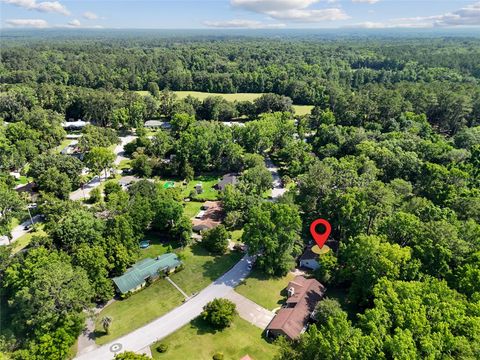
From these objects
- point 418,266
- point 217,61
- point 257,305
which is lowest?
point 257,305

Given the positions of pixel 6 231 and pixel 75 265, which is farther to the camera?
pixel 6 231

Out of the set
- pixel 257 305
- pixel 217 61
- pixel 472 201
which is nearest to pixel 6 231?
pixel 257 305

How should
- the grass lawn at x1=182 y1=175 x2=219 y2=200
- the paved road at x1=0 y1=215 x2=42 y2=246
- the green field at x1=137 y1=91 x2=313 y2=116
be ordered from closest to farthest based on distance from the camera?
1. the paved road at x1=0 y1=215 x2=42 y2=246
2. the grass lawn at x1=182 y1=175 x2=219 y2=200
3. the green field at x1=137 y1=91 x2=313 y2=116

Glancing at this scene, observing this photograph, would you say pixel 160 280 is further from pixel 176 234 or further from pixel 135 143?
pixel 135 143

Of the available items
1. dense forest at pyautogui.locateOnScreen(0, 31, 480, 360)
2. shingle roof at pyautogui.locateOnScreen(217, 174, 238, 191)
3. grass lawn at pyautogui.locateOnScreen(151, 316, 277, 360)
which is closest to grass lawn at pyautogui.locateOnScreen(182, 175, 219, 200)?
shingle roof at pyautogui.locateOnScreen(217, 174, 238, 191)

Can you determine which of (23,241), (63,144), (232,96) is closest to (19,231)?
(23,241)

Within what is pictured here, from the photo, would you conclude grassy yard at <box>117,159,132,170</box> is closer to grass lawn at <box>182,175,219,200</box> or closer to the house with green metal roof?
grass lawn at <box>182,175,219,200</box>
